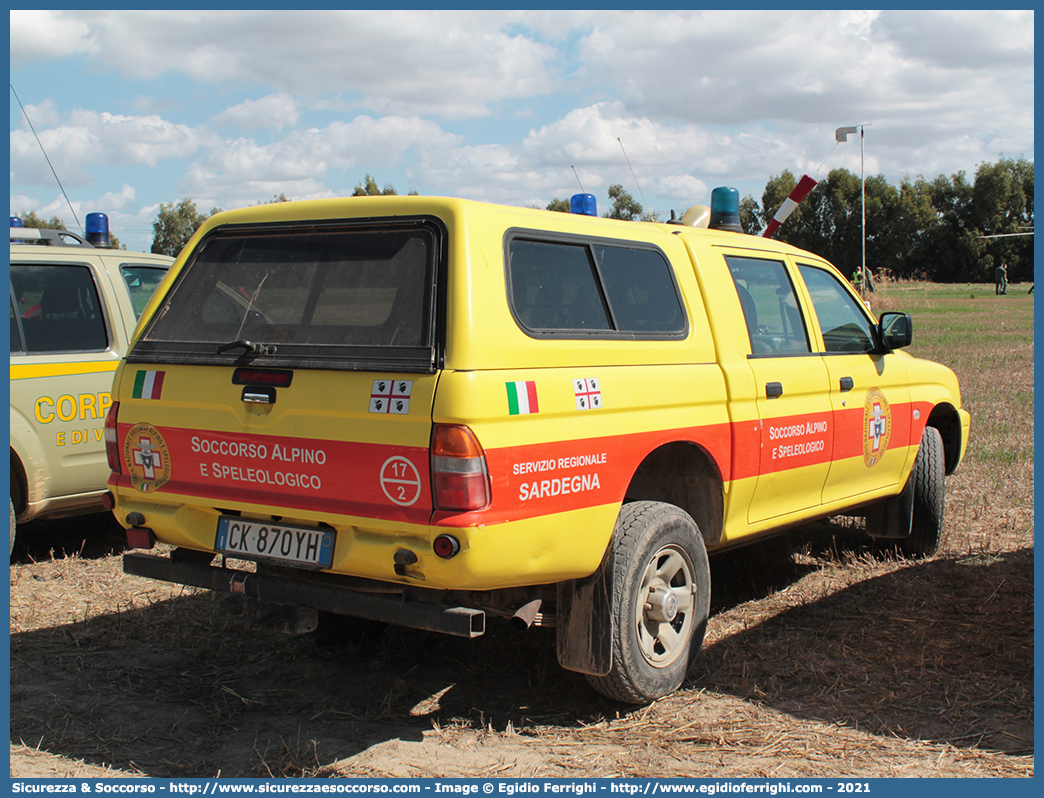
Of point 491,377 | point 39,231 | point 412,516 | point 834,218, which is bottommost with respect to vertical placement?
point 412,516

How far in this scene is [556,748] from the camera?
3604 millimetres

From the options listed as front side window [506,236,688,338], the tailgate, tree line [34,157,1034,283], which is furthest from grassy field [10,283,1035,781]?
tree line [34,157,1034,283]

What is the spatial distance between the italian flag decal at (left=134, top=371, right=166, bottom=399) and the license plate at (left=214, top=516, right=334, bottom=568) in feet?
1.90

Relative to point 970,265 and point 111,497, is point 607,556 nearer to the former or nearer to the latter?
point 111,497

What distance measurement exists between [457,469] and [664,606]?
4.16 feet

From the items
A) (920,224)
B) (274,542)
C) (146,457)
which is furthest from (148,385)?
(920,224)

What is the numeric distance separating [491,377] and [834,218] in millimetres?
66879

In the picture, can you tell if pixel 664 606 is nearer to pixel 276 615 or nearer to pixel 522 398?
pixel 522 398

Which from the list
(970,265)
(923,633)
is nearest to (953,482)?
(923,633)

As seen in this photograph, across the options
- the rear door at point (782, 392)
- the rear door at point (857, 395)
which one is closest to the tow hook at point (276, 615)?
the rear door at point (782, 392)

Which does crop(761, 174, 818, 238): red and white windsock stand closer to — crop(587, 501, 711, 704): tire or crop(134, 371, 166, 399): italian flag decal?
crop(587, 501, 711, 704): tire

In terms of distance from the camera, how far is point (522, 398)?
329cm

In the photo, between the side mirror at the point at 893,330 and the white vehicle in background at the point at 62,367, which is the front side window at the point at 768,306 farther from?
the white vehicle in background at the point at 62,367

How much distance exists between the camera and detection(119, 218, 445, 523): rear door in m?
3.26
